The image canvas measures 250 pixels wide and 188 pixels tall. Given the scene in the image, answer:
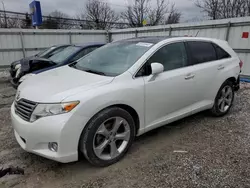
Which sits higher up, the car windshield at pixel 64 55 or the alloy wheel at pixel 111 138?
the car windshield at pixel 64 55

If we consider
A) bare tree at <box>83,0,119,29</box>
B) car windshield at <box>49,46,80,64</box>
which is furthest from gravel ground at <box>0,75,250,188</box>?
bare tree at <box>83,0,119,29</box>

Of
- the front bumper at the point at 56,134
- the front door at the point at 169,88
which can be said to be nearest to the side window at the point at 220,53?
the front door at the point at 169,88

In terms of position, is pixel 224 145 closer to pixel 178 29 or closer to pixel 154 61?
pixel 154 61

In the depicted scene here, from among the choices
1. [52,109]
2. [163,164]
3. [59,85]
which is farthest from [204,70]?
[52,109]

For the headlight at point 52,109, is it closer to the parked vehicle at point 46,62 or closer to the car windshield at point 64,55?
the parked vehicle at point 46,62

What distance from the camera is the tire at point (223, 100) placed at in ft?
12.8

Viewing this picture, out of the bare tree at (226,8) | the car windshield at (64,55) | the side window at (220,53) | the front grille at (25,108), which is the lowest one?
the front grille at (25,108)

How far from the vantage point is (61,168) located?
255 cm

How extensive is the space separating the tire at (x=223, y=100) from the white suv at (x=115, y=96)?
0.20 ft

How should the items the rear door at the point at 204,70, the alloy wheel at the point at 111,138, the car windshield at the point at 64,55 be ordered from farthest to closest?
the car windshield at the point at 64,55 < the rear door at the point at 204,70 < the alloy wheel at the point at 111,138

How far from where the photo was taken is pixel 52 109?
2176 mm

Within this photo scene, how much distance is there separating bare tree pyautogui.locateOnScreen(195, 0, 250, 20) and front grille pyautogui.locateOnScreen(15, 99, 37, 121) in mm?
18712

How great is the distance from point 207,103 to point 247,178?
5.24ft

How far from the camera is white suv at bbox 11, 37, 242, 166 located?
220 cm
